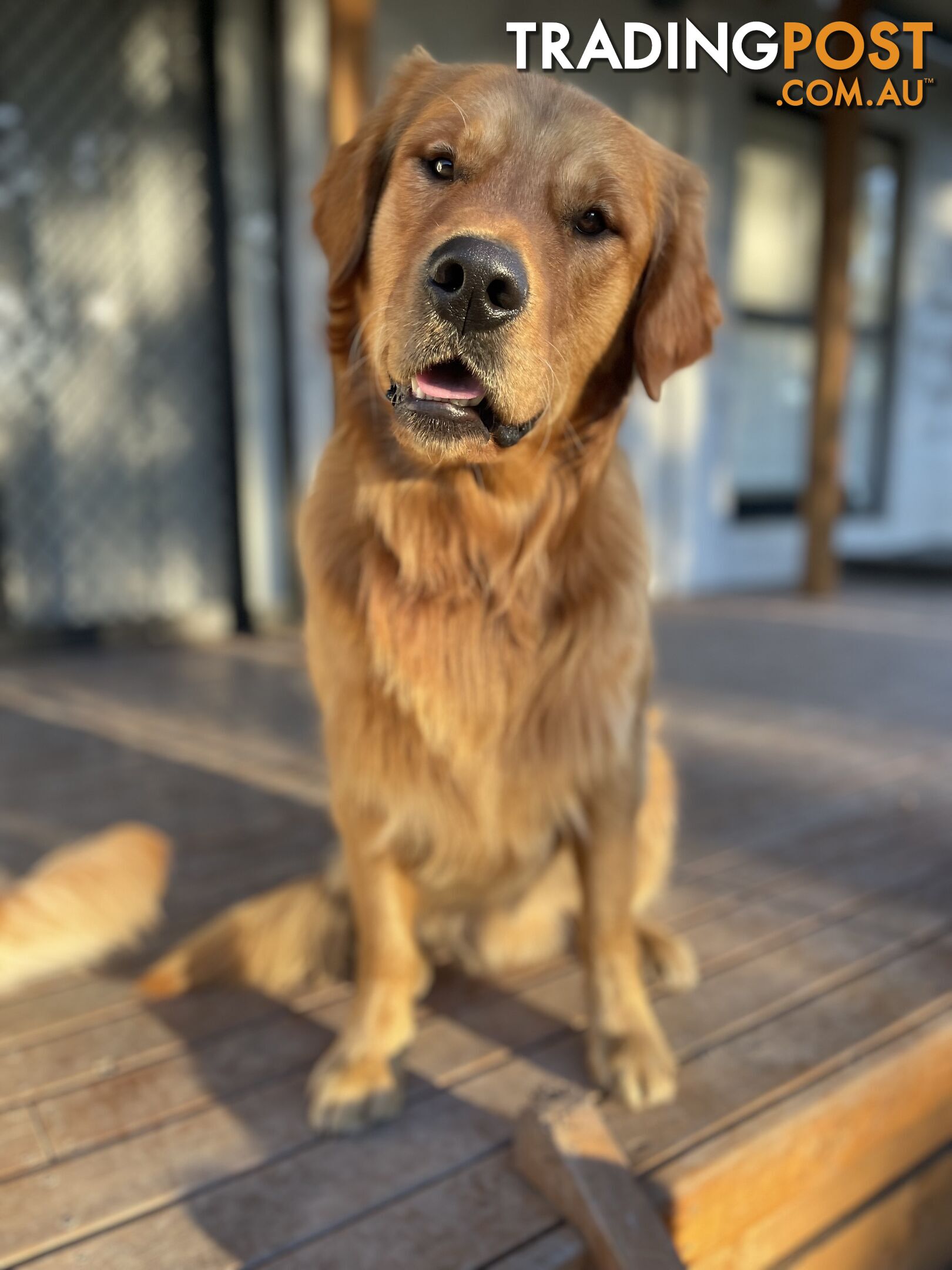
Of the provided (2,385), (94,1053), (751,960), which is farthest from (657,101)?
(94,1053)

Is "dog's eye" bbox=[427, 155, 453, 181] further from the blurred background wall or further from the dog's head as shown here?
the blurred background wall

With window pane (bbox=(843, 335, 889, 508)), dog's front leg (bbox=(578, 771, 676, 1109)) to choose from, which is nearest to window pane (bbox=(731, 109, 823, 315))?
window pane (bbox=(843, 335, 889, 508))

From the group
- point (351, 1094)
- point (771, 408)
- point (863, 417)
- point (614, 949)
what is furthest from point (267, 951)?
point (863, 417)

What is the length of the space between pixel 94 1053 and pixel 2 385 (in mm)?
3684

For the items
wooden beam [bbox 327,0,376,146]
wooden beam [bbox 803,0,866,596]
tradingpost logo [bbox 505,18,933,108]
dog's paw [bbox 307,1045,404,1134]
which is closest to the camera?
dog's paw [bbox 307,1045,404,1134]

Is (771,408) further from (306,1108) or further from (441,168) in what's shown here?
(306,1108)

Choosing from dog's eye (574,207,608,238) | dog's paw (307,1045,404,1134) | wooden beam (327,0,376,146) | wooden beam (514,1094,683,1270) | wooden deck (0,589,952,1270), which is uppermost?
wooden beam (327,0,376,146)

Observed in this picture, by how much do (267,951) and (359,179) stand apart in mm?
1308

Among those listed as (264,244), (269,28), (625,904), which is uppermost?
(269,28)

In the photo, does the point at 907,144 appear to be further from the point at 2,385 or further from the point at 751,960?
the point at 751,960

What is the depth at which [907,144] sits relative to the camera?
24.3ft

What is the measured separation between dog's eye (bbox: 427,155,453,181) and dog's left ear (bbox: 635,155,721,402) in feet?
1.05

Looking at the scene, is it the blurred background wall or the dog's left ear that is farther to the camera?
the blurred background wall

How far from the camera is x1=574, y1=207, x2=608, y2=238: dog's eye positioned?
1.31 metres
